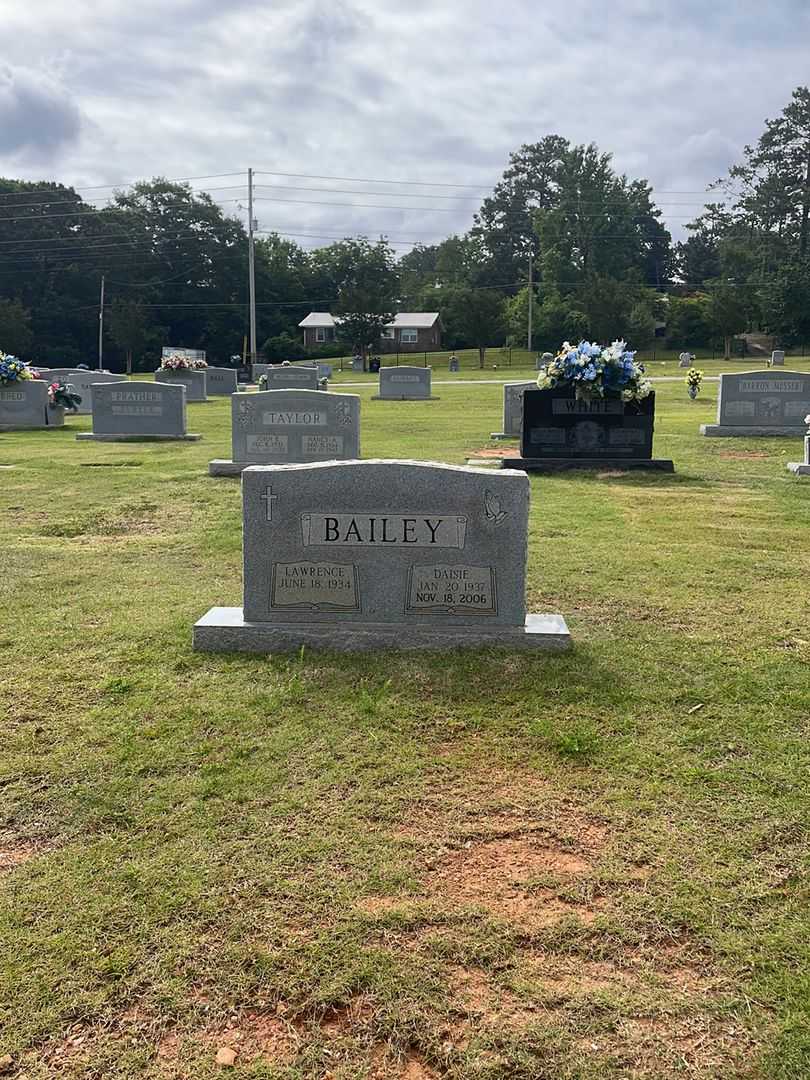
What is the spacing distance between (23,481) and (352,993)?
10.3 m

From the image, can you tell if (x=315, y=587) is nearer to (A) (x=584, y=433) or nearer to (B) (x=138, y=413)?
(A) (x=584, y=433)

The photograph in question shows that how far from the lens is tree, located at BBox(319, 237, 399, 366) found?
50938 millimetres

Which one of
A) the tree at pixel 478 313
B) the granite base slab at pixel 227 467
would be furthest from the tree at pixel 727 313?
the granite base slab at pixel 227 467

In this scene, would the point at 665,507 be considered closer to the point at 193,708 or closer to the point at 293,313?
the point at 193,708

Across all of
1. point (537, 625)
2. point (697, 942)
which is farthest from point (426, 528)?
point (697, 942)

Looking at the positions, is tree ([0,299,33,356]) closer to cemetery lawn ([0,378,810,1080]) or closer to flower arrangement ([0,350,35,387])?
flower arrangement ([0,350,35,387])

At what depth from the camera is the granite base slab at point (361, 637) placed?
4469 millimetres

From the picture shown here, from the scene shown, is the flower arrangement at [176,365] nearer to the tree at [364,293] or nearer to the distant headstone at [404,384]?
the distant headstone at [404,384]

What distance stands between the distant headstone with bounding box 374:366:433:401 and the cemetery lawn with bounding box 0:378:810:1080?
24.7m

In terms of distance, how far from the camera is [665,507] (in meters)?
8.84

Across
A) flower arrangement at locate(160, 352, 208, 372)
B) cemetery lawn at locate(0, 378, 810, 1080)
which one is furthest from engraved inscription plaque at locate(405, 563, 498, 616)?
flower arrangement at locate(160, 352, 208, 372)

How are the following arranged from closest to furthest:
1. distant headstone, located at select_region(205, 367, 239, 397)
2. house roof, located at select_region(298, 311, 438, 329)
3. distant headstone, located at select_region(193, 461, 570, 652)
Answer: distant headstone, located at select_region(193, 461, 570, 652) < distant headstone, located at select_region(205, 367, 239, 397) < house roof, located at select_region(298, 311, 438, 329)

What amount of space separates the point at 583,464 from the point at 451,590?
24.9 ft

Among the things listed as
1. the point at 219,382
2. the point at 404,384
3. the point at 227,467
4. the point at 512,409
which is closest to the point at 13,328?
the point at 219,382
